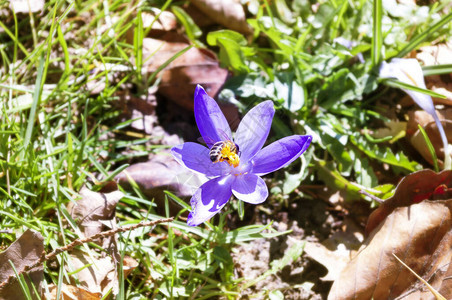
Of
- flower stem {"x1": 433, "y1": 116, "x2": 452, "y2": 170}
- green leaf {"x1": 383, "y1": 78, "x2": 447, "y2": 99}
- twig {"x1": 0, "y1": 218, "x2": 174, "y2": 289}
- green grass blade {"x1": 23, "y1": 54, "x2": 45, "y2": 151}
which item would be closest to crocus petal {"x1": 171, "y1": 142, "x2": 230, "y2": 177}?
twig {"x1": 0, "y1": 218, "x2": 174, "y2": 289}

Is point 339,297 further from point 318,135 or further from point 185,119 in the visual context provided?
point 185,119

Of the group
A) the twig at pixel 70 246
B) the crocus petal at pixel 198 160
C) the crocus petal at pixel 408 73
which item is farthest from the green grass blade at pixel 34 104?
the crocus petal at pixel 408 73

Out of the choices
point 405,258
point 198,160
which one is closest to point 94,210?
point 198,160

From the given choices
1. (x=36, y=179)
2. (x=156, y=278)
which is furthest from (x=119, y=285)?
(x=36, y=179)

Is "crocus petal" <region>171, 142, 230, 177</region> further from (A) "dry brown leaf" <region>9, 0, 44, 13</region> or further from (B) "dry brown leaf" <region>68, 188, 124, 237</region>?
(A) "dry brown leaf" <region>9, 0, 44, 13</region>

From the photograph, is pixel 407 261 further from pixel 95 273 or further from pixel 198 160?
pixel 95 273

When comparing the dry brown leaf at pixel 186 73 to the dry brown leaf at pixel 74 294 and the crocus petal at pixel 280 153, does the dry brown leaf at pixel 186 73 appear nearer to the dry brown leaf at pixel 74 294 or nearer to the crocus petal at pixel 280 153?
the crocus petal at pixel 280 153
